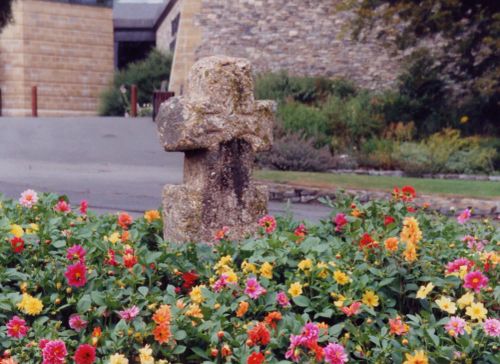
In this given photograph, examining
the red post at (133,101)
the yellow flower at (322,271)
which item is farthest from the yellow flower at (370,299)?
the red post at (133,101)

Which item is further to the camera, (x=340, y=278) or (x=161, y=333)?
(x=340, y=278)

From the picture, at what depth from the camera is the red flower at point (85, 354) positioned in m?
3.21

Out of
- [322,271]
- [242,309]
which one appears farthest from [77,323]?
[322,271]

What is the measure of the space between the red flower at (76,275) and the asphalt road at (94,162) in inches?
271

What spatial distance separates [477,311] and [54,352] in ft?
6.29

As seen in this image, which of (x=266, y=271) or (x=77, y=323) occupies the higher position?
(x=266, y=271)

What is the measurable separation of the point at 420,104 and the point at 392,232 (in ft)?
63.4

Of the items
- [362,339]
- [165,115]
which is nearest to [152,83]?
[165,115]

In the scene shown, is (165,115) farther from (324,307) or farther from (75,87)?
(75,87)

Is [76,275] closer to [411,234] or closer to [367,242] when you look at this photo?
[367,242]

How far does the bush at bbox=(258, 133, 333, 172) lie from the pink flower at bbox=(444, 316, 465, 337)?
45.3ft

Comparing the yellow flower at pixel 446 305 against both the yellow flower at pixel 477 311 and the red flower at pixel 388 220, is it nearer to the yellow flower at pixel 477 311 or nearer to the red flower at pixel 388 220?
the yellow flower at pixel 477 311

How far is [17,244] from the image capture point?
14.0 feet

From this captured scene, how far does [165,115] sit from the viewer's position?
544cm
